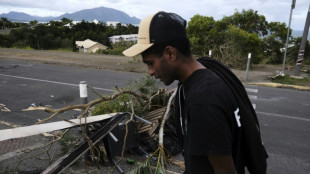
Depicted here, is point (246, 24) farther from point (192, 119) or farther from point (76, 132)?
point (192, 119)

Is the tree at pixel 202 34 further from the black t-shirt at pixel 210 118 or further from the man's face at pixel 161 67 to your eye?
the black t-shirt at pixel 210 118

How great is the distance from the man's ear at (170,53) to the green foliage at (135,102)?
3.13m

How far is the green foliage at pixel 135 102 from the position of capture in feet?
15.0

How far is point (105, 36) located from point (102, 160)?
45.4 metres

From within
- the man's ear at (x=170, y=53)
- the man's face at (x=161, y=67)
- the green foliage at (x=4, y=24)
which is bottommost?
the man's face at (x=161, y=67)

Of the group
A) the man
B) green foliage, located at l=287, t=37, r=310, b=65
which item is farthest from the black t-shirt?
green foliage, located at l=287, t=37, r=310, b=65

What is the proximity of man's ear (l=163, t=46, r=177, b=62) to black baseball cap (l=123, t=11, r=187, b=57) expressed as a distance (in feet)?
0.17

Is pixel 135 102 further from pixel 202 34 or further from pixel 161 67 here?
pixel 202 34

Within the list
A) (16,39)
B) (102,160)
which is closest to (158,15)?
(102,160)

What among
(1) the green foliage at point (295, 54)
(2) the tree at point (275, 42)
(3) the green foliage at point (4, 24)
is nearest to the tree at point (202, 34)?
(2) the tree at point (275, 42)

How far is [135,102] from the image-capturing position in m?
4.77

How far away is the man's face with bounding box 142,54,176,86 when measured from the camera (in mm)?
1507

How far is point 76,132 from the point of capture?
526 cm

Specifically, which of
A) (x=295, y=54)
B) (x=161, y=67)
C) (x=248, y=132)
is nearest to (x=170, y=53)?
(x=161, y=67)
